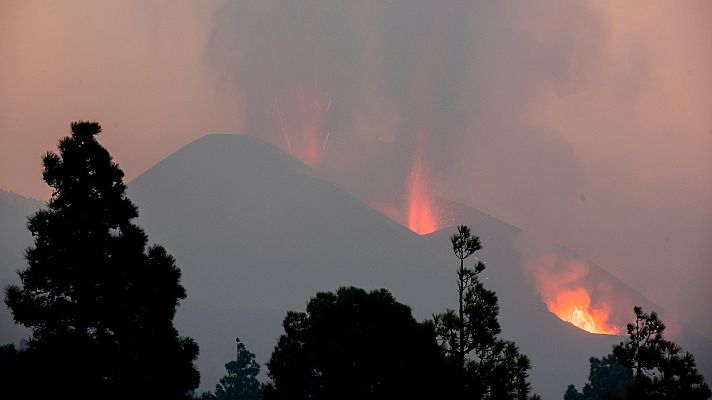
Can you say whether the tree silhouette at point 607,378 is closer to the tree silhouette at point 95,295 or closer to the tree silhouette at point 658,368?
the tree silhouette at point 658,368

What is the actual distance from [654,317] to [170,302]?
20573mm

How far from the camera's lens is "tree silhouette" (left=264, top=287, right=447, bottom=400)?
35.9 m

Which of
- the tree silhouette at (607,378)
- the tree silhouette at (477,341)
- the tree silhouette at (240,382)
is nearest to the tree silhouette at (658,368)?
the tree silhouette at (477,341)

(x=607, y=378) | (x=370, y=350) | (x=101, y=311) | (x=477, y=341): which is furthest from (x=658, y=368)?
(x=607, y=378)

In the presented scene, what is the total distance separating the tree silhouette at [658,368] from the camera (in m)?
29.2

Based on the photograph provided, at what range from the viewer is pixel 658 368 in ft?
98.7

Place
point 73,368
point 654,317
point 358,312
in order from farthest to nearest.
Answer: point 358,312 → point 654,317 → point 73,368

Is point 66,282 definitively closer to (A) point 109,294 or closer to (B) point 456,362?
(A) point 109,294

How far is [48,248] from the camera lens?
26422mm

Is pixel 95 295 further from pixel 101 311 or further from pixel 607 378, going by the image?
pixel 607 378

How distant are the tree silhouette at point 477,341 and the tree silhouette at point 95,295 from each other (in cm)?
1231

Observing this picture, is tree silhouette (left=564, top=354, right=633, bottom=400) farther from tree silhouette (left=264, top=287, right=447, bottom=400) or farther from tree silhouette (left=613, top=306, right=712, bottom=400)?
tree silhouette (left=613, top=306, right=712, bottom=400)

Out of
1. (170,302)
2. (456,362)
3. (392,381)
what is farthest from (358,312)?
(170,302)

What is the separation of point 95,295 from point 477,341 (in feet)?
56.0
